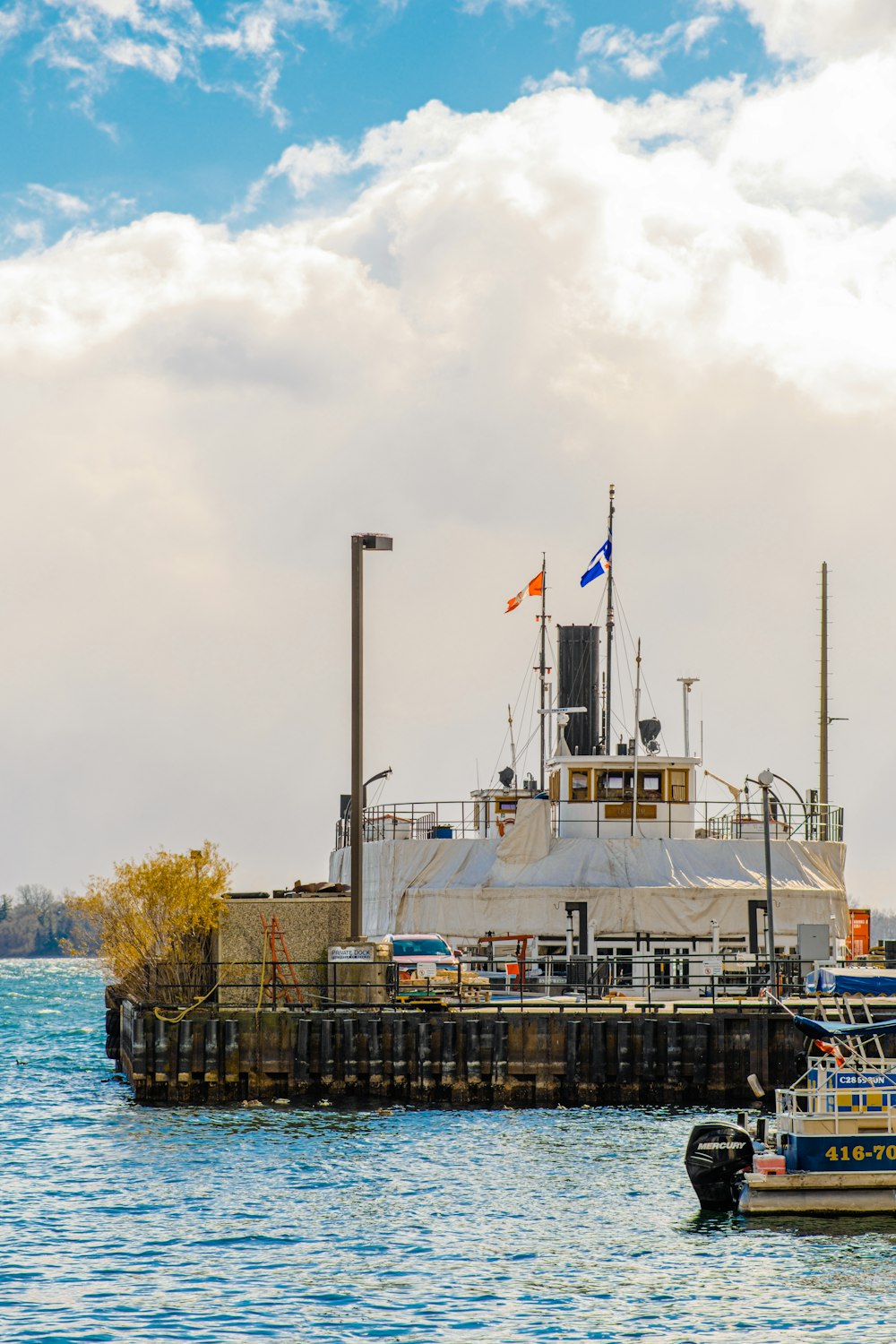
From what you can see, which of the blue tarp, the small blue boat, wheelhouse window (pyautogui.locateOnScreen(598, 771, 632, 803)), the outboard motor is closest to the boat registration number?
the small blue boat

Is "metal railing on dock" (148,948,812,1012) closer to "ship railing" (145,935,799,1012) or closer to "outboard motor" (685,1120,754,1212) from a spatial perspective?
"ship railing" (145,935,799,1012)

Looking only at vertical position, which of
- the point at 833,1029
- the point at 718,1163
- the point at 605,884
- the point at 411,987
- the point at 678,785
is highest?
the point at 678,785

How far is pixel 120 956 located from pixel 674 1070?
1476 cm

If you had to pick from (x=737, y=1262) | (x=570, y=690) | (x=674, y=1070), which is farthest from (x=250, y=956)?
(x=570, y=690)

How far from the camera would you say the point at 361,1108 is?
39188 mm

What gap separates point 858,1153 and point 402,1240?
7.88 metres

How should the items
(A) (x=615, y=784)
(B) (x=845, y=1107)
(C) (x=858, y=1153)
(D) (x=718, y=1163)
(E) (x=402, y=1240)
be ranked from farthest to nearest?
(A) (x=615, y=784), (B) (x=845, y=1107), (C) (x=858, y=1153), (D) (x=718, y=1163), (E) (x=402, y=1240)

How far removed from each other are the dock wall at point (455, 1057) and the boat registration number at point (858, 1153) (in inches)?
469

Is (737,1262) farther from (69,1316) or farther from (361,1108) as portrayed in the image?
(361,1108)

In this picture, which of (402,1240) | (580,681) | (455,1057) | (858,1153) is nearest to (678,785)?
(580,681)

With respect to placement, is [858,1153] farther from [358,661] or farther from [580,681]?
[580,681]

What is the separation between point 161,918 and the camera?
44.6 meters

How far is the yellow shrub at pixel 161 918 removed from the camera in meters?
43.8

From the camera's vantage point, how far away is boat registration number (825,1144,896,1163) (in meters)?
28.4
